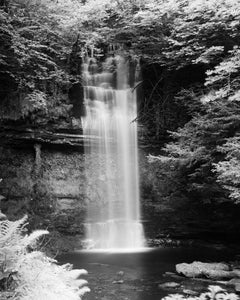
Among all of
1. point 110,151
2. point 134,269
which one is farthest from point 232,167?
point 110,151

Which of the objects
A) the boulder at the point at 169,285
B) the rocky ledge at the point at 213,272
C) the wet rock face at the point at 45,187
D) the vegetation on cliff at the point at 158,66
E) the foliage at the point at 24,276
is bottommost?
the boulder at the point at 169,285

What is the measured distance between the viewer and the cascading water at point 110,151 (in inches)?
602

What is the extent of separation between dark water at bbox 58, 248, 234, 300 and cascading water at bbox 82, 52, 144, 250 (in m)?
2.41

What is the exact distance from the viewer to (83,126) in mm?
15383

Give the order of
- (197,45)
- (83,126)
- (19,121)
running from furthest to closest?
1. (83,126)
2. (19,121)
3. (197,45)

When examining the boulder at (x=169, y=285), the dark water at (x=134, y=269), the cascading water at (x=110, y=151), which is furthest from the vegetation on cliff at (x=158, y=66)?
the boulder at (x=169, y=285)

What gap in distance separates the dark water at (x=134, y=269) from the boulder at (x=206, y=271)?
406 mm

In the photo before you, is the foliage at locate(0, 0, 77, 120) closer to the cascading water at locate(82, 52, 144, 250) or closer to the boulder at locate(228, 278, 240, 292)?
the cascading water at locate(82, 52, 144, 250)

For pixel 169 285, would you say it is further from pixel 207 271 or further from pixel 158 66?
pixel 158 66

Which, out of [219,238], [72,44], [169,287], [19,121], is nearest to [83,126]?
[19,121]

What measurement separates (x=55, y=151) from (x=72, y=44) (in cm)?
476

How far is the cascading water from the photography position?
602 inches

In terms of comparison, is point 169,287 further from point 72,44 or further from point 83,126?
point 72,44

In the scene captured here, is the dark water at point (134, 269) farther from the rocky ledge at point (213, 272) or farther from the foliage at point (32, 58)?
the foliage at point (32, 58)
